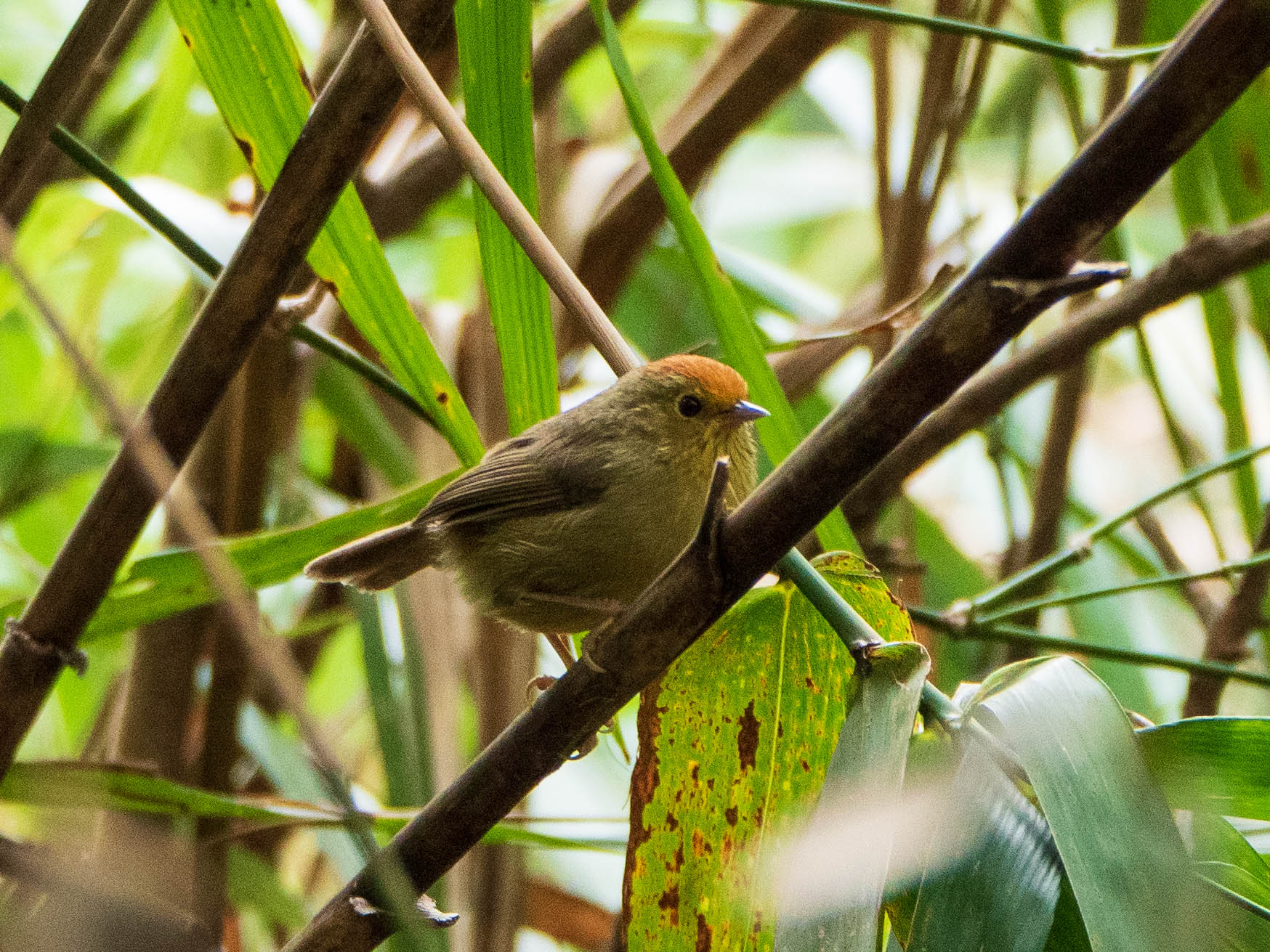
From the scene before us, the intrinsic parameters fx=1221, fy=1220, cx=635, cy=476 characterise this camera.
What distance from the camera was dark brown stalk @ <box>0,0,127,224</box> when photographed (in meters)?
1.30

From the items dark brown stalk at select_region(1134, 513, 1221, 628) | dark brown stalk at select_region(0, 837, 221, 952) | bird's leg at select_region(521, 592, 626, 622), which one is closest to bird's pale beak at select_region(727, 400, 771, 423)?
bird's leg at select_region(521, 592, 626, 622)

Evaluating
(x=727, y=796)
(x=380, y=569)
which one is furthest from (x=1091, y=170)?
(x=380, y=569)

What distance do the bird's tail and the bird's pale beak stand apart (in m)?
0.55

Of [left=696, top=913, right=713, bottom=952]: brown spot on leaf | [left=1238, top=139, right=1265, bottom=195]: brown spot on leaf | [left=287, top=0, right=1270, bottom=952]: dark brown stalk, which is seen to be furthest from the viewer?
[left=1238, top=139, right=1265, bottom=195]: brown spot on leaf

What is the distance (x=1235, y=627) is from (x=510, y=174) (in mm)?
1527

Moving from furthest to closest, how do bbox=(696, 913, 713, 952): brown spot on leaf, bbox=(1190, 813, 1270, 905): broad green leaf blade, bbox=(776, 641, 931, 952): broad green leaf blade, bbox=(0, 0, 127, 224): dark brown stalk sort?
Answer: bbox=(0, 0, 127, 224): dark brown stalk < bbox=(696, 913, 713, 952): brown spot on leaf < bbox=(1190, 813, 1270, 905): broad green leaf blade < bbox=(776, 641, 931, 952): broad green leaf blade

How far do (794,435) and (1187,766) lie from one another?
2.36 ft

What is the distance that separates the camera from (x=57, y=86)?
1.30 metres

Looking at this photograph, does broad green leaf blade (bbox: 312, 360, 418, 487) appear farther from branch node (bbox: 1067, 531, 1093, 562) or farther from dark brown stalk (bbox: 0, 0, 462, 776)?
branch node (bbox: 1067, 531, 1093, 562)

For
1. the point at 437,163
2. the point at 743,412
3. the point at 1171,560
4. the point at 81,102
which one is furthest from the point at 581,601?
the point at 81,102

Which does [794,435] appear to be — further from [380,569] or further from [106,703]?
[106,703]

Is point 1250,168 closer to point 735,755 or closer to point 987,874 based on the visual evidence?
point 735,755

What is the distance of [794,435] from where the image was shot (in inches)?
62.9

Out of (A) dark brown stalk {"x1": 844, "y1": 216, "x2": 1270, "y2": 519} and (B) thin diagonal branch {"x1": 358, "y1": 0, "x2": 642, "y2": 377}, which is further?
(A) dark brown stalk {"x1": 844, "y1": 216, "x2": 1270, "y2": 519}
